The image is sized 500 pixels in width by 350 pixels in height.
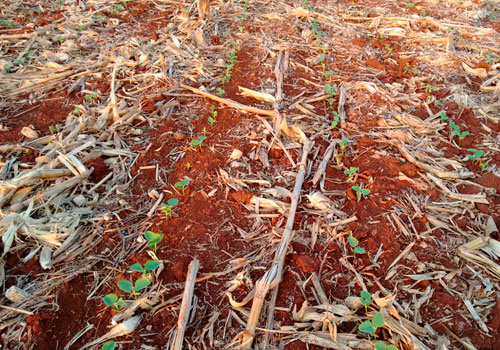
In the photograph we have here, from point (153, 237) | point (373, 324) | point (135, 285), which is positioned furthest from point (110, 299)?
point (373, 324)

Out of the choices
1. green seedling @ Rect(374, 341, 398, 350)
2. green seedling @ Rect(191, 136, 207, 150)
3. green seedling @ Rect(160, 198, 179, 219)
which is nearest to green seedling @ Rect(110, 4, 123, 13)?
green seedling @ Rect(191, 136, 207, 150)

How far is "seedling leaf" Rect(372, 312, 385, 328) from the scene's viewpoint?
1765 millimetres

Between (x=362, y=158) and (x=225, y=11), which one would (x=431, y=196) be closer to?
(x=362, y=158)

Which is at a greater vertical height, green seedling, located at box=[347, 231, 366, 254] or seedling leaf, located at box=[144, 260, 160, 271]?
green seedling, located at box=[347, 231, 366, 254]

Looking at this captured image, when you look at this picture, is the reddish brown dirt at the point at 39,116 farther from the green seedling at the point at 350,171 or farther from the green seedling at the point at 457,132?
the green seedling at the point at 457,132

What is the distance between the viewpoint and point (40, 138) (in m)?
3.11

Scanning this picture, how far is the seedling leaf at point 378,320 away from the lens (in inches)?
69.5

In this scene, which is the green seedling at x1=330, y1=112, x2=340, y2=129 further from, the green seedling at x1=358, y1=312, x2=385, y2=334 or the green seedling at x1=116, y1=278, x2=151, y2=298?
the green seedling at x1=116, y1=278, x2=151, y2=298

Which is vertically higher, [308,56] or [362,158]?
[308,56]

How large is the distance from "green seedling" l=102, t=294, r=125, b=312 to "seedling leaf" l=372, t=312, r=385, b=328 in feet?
4.35

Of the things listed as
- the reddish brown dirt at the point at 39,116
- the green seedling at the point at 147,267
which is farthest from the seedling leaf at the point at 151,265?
the reddish brown dirt at the point at 39,116

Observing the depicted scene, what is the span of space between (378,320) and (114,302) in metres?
1.36

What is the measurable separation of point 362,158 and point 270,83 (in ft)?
4.46

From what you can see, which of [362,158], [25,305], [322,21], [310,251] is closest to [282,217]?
[310,251]
